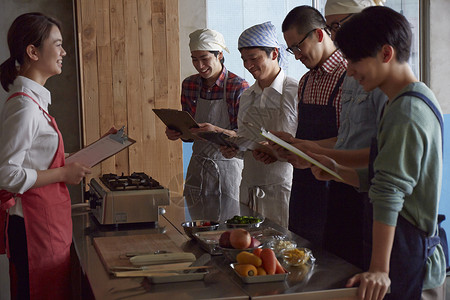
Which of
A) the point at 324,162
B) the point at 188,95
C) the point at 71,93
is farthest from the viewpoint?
the point at 71,93

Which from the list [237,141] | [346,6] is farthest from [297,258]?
[346,6]

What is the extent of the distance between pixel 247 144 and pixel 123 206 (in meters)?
0.64

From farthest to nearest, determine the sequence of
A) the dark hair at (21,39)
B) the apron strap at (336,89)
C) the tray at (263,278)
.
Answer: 1. the apron strap at (336,89)
2. the dark hair at (21,39)
3. the tray at (263,278)

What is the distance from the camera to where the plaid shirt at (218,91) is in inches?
146

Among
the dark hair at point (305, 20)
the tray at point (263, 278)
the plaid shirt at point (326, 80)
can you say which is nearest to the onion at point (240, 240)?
the tray at point (263, 278)

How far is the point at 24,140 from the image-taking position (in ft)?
6.83

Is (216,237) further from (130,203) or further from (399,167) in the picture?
(399,167)

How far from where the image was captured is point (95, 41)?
408cm

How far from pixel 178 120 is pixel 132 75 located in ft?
3.93

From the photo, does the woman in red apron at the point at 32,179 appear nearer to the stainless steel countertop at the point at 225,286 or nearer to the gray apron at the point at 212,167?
the stainless steel countertop at the point at 225,286

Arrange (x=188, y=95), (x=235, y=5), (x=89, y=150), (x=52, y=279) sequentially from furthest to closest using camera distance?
(x=235, y=5), (x=188, y=95), (x=89, y=150), (x=52, y=279)

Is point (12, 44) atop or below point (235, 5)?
below

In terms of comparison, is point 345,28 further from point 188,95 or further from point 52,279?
point 188,95

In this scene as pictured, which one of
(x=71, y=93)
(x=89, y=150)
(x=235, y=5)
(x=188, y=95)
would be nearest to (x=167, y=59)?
(x=188, y=95)
